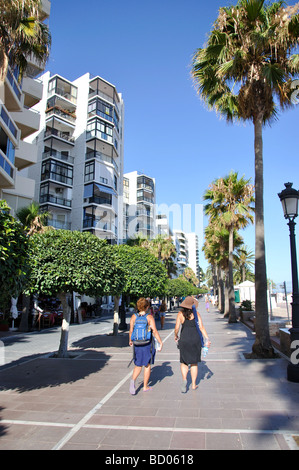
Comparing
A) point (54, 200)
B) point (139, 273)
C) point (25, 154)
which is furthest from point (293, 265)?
point (54, 200)

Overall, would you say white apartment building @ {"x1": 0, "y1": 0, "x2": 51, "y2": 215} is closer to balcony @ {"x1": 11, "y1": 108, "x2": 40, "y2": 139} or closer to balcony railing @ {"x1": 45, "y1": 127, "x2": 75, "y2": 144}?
balcony @ {"x1": 11, "y1": 108, "x2": 40, "y2": 139}

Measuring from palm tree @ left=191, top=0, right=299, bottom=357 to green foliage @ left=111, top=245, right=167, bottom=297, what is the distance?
5.93 metres

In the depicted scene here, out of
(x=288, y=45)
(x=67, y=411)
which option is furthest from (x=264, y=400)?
(x=288, y=45)

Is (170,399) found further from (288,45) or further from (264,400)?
(288,45)

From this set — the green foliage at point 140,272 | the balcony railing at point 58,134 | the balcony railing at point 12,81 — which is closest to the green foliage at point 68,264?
the green foliage at point 140,272

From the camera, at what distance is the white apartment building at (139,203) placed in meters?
68.0

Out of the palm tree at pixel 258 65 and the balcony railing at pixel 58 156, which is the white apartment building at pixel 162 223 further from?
the palm tree at pixel 258 65

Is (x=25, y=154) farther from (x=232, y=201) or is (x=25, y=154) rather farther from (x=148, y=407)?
(x=148, y=407)

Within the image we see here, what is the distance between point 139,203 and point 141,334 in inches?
2519

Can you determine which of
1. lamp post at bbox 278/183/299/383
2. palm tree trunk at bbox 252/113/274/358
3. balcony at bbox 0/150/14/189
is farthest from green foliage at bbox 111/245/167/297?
balcony at bbox 0/150/14/189

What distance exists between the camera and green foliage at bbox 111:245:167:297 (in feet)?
44.2

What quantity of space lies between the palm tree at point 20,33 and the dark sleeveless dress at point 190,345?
358 inches

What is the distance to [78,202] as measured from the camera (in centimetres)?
3691
